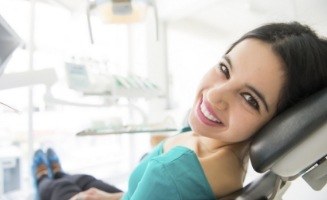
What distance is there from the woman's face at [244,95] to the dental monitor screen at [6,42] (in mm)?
581

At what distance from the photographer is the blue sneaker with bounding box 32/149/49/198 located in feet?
4.30

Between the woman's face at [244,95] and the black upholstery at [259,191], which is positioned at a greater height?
the woman's face at [244,95]

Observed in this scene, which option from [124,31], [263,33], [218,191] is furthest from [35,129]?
[263,33]

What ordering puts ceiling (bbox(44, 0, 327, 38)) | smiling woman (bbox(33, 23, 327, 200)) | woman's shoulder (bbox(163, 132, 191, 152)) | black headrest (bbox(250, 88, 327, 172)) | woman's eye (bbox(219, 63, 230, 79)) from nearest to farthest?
black headrest (bbox(250, 88, 327, 172)), smiling woman (bbox(33, 23, 327, 200)), woman's eye (bbox(219, 63, 230, 79)), woman's shoulder (bbox(163, 132, 191, 152)), ceiling (bbox(44, 0, 327, 38))

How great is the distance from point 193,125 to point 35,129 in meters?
1.09

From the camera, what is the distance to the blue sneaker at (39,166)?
131cm

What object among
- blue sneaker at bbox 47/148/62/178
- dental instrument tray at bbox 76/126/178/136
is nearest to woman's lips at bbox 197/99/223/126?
dental instrument tray at bbox 76/126/178/136

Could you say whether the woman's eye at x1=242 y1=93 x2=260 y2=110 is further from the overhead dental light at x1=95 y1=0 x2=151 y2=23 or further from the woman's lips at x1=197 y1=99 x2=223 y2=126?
the overhead dental light at x1=95 y1=0 x2=151 y2=23

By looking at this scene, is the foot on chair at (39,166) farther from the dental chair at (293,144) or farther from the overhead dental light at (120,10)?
the dental chair at (293,144)

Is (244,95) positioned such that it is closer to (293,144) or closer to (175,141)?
(293,144)

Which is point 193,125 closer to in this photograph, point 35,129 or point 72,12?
point 35,129

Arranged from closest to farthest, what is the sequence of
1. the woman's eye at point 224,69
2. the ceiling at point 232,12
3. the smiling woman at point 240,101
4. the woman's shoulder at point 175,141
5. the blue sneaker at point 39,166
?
the smiling woman at point 240,101, the woman's eye at point 224,69, the woman's shoulder at point 175,141, the blue sneaker at point 39,166, the ceiling at point 232,12

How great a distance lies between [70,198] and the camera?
1.09m

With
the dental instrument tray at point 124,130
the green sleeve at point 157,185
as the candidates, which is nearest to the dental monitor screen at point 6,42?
the green sleeve at point 157,185
